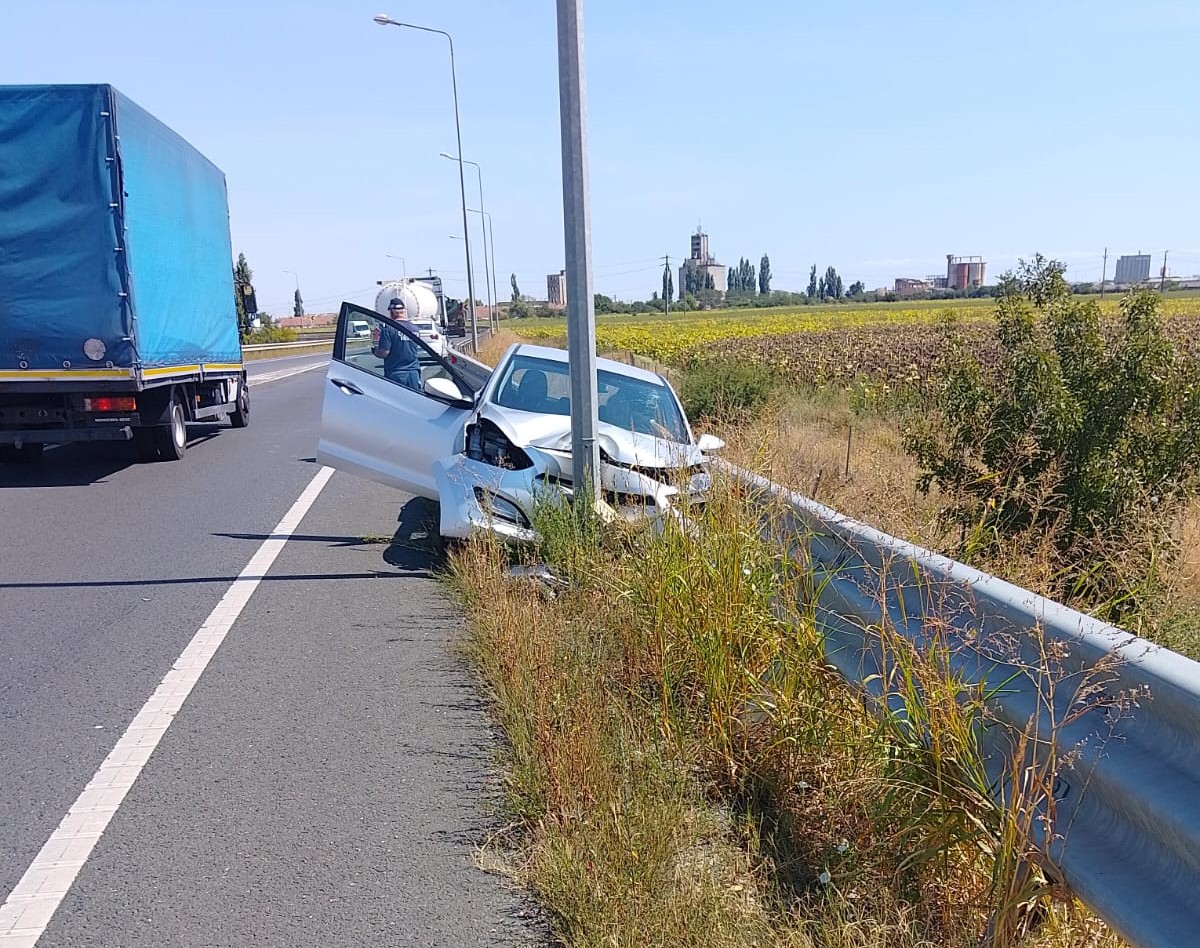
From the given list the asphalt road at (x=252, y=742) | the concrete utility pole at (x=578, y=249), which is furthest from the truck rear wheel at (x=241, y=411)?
the concrete utility pole at (x=578, y=249)

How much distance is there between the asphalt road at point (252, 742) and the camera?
2.85 meters

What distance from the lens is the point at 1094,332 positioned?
544 cm

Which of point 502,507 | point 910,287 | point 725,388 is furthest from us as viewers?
point 910,287

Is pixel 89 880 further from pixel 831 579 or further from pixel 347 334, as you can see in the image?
pixel 347 334

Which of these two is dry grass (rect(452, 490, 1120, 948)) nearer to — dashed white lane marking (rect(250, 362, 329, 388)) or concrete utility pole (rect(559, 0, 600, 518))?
concrete utility pole (rect(559, 0, 600, 518))

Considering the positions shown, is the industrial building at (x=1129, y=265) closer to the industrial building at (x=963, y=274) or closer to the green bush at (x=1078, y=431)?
the industrial building at (x=963, y=274)

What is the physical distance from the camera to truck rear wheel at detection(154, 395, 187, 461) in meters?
11.4

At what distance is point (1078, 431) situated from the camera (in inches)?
205

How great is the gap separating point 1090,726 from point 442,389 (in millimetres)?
5591

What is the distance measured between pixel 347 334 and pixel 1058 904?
654 centimetres

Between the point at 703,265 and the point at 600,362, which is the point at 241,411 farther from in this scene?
the point at 703,265

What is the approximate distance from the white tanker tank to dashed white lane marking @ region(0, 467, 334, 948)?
24.9 metres

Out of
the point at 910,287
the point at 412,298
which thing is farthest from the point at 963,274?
the point at 412,298

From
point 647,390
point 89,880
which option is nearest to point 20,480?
point 647,390
